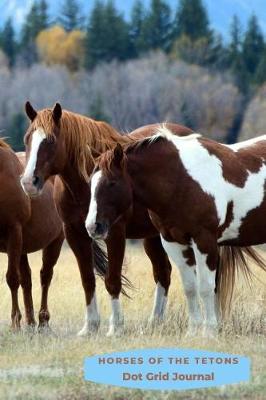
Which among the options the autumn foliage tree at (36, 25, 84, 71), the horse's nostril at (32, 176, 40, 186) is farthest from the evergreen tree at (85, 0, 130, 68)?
the horse's nostril at (32, 176, 40, 186)

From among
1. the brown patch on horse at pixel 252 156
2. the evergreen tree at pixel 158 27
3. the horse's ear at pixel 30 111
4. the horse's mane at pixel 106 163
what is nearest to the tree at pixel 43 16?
the evergreen tree at pixel 158 27

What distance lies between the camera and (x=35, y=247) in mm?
9047

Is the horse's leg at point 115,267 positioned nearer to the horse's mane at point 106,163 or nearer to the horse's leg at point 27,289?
the horse's mane at point 106,163

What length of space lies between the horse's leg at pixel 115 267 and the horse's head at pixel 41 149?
2.38 feet

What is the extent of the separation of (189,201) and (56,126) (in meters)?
1.36

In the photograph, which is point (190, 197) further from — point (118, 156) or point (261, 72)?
point (261, 72)

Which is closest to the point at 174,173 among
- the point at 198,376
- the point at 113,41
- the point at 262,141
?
the point at 262,141

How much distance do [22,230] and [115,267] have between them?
1389 mm

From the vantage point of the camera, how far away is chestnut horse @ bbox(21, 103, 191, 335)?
7449 mm

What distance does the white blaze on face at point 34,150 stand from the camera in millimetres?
7297

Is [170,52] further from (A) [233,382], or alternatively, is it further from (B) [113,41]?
(A) [233,382]

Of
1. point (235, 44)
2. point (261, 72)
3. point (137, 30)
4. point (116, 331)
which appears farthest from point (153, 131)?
point (137, 30)

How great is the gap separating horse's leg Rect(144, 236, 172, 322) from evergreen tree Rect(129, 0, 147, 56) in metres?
45.5

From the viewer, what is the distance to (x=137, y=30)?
2157 inches
